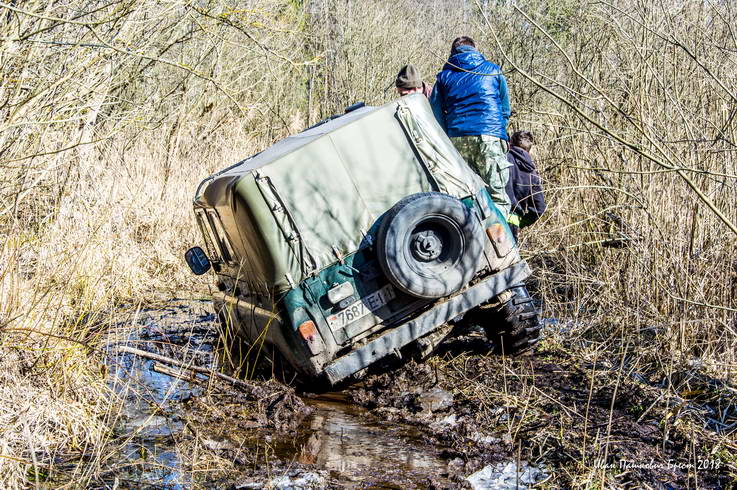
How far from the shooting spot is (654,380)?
5.12 m

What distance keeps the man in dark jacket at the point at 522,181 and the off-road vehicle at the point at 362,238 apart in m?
2.06

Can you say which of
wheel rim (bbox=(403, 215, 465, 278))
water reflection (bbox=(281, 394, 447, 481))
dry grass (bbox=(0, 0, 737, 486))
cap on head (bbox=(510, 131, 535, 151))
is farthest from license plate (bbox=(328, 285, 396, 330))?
cap on head (bbox=(510, 131, 535, 151))

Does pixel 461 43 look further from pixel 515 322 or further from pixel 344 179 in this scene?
pixel 515 322

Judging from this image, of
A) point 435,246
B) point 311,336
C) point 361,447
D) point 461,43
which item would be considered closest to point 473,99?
point 461,43

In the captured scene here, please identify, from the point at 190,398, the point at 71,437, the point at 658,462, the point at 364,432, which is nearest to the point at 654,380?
the point at 658,462

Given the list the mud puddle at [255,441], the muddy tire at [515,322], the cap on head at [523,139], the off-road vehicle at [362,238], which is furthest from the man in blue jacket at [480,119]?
the mud puddle at [255,441]

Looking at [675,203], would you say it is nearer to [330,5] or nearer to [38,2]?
[38,2]

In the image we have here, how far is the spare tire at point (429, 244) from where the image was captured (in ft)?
15.8

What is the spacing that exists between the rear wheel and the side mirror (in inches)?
85.4

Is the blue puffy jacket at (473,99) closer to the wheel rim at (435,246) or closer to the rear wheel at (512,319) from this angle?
the rear wheel at (512,319)

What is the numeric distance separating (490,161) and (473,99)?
574 mm

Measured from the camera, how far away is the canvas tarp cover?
15.9 feet

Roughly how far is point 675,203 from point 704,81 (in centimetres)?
98

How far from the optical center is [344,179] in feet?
16.3
